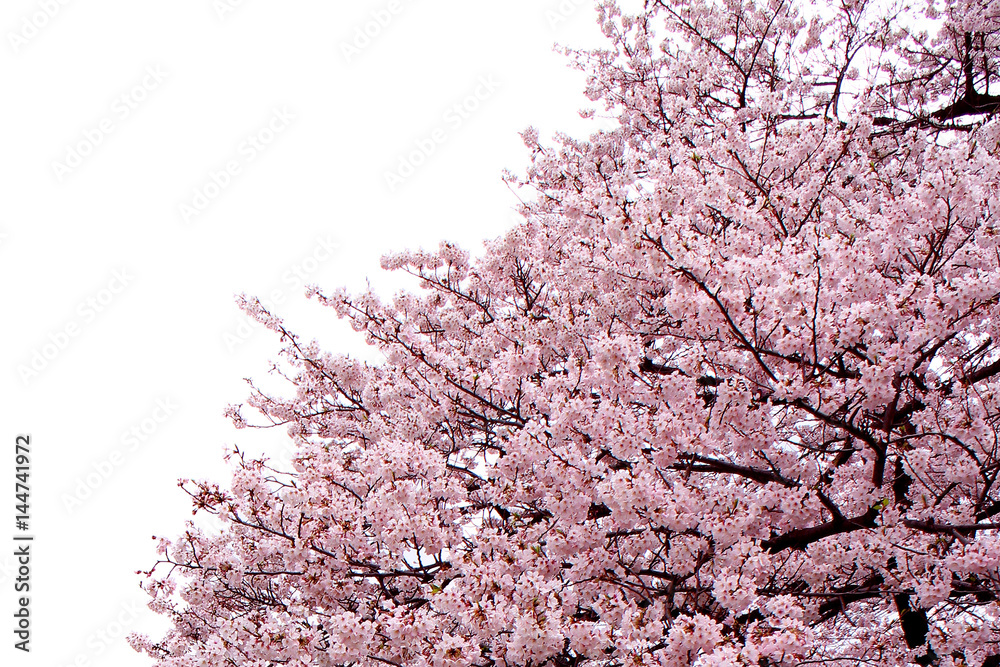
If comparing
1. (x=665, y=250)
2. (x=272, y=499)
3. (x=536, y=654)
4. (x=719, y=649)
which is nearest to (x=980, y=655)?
(x=719, y=649)

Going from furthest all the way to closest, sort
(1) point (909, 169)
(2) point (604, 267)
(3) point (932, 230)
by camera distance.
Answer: (1) point (909, 169) → (2) point (604, 267) → (3) point (932, 230)

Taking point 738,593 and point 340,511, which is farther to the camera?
point 340,511

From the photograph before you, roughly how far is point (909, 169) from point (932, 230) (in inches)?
119

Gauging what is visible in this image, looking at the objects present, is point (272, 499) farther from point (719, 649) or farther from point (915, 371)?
point (915, 371)

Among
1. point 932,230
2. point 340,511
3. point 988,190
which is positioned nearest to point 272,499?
point 340,511

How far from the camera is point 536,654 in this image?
336 cm

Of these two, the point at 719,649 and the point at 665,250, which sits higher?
the point at 665,250

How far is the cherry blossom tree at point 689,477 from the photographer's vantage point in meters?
3.60

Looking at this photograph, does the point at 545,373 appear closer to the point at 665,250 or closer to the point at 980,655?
the point at 665,250

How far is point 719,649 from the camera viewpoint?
2.81 meters

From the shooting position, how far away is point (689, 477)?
4.18 m

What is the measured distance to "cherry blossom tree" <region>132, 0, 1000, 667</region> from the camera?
11.8 ft

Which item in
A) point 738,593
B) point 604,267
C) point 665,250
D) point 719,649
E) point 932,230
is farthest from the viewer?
point 604,267

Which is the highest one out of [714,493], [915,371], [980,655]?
[915,371]
